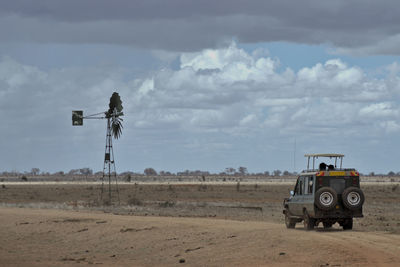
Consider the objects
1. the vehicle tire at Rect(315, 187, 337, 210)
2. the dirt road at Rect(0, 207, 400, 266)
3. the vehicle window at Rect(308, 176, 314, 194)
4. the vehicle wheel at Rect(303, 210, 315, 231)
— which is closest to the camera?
the dirt road at Rect(0, 207, 400, 266)

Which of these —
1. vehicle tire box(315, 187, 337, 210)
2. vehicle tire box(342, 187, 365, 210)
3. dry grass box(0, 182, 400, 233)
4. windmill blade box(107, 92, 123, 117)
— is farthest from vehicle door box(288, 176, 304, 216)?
windmill blade box(107, 92, 123, 117)

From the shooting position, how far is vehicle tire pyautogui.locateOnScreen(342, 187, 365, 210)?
86.2 ft

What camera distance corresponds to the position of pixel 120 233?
96.3 ft

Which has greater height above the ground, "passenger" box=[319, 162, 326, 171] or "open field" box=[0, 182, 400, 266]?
"passenger" box=[319, 162, 326, 171]

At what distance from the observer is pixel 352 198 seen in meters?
26.4

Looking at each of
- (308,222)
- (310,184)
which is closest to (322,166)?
(310,184)

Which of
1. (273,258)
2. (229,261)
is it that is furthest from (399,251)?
(229,261)

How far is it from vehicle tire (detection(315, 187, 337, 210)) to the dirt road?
102 cm

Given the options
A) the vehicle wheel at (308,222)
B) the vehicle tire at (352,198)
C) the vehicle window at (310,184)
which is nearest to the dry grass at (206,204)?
the vehicle tire at (352,198)

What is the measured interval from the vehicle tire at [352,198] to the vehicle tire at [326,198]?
37 centimetres

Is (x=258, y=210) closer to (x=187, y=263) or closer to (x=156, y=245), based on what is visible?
(x=156, y=245)

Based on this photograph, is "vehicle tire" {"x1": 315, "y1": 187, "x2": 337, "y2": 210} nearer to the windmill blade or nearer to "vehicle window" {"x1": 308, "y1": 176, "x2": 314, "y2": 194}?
"vehicle window" {"x1": 308, "y1": 176, "x2": 314, "y2": 194}

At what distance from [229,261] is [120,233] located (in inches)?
353

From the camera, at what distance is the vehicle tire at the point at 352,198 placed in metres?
26.3
